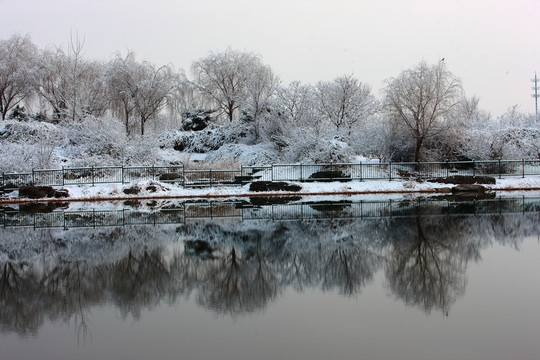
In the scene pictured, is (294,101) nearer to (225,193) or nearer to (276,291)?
(225,193)

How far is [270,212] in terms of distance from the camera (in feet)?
73.7

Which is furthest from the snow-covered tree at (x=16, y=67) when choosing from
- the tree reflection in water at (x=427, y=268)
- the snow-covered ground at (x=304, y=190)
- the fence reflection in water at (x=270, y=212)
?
the tree reflection in water at (x=427, y=268)

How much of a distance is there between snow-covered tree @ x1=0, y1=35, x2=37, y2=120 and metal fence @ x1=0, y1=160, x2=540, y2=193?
23015 mm

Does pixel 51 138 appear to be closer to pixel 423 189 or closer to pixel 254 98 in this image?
pixel 254 98

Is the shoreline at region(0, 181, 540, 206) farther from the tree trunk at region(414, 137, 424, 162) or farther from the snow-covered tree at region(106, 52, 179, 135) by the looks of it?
the snow-covered tree at region(106, 52, 179, 135)

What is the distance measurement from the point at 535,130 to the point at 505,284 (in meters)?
37.1

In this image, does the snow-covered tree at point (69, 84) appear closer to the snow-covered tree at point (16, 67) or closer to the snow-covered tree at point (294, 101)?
the snow-covered tree at point (16, 67)

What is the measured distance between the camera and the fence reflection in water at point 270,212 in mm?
20125

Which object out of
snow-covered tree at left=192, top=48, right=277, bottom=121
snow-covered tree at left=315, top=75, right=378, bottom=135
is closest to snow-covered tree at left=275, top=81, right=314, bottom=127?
snow-covered tree at left=315, top=75, right=378, bottom=135

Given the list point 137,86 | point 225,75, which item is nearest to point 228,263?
point 137,86

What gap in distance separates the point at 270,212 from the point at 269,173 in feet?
42.0

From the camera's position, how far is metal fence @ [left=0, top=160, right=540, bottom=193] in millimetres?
32344

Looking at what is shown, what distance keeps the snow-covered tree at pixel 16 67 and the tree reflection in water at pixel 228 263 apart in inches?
1537

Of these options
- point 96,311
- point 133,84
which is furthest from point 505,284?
point 133,84
